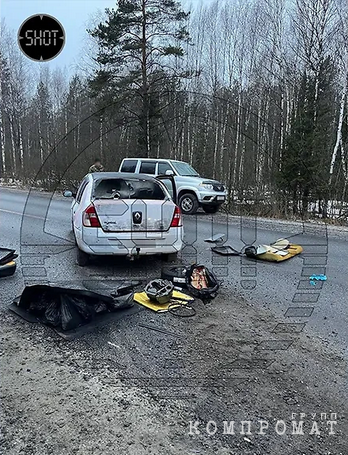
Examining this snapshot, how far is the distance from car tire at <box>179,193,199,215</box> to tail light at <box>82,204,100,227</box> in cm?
769

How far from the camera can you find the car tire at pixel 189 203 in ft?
43.2

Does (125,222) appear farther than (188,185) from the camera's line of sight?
No

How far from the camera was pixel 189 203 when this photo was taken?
13242 millimetres

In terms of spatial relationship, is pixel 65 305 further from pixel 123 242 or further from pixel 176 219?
pixel 176 219

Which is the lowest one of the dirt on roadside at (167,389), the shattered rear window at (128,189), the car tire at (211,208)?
the dirt on roadside at (167,389)

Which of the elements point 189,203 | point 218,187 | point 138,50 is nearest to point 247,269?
point 189,203

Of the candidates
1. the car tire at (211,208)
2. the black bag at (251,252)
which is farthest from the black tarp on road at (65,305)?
the car tire at (211,208)

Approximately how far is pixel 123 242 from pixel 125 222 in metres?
0.31

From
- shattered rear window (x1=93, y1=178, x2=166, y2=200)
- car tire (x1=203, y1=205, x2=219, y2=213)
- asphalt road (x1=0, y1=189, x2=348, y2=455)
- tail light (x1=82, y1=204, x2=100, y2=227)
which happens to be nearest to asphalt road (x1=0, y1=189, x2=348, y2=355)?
asphalt road (x1=0, y1=189, x2=348, y2=455)

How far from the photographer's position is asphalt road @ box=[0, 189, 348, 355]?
458 centimetres

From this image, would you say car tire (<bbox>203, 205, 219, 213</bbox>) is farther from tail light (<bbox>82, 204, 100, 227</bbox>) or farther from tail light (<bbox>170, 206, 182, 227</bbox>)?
tail light (<bbox>82, 204, 100, 227</bbox>)

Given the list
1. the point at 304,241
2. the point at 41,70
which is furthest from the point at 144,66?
the point at 41,70

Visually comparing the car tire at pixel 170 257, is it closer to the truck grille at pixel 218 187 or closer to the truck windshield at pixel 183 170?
the truck grille at pixel 218 187

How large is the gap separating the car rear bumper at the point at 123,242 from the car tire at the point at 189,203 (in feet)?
23.5
